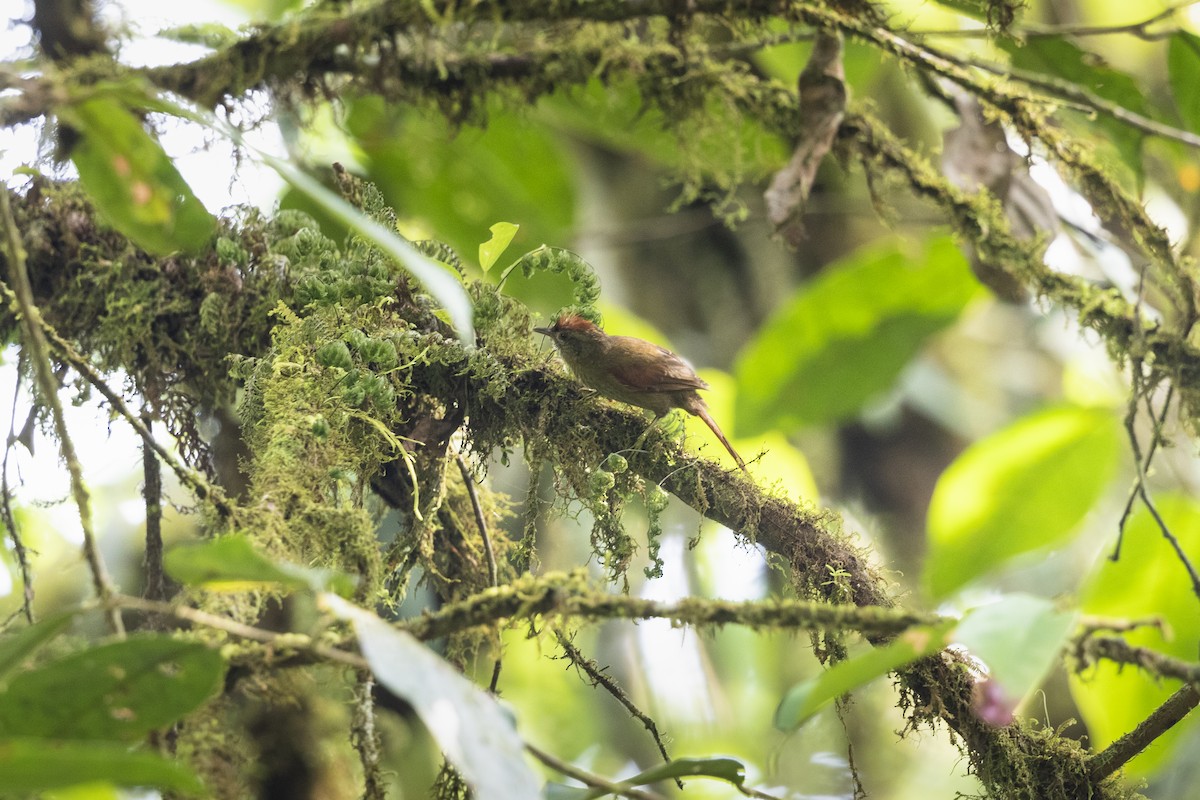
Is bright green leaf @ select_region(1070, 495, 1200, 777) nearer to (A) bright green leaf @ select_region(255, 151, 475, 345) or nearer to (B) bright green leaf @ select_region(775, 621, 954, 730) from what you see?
(B) bright green leaf @ select_region(775, 621, 954, 730)

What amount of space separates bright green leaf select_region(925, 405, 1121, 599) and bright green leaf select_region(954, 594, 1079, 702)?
4.12 feet

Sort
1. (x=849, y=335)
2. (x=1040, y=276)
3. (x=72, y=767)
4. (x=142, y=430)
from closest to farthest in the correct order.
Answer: (x=72, y=767) < (x=142, y=430) < (x=1040, y=276) < (x=849, y=335)

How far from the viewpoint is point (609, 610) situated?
3.66 ft

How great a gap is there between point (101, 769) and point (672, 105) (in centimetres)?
186

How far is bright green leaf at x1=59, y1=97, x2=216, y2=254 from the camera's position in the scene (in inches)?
44.0

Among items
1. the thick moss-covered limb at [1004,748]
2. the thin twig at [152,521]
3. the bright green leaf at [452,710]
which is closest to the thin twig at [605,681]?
the thick moss-covered limb at [1004,748]

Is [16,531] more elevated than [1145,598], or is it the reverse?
[16,531]

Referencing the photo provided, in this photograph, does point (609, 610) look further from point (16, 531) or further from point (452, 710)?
point (16, 531)

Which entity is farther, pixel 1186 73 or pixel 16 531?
pixel 1186 73

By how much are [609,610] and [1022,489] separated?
1386 mm

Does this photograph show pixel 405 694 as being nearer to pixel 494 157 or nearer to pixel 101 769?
pixel 101 769

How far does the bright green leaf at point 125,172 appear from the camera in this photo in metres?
1.12

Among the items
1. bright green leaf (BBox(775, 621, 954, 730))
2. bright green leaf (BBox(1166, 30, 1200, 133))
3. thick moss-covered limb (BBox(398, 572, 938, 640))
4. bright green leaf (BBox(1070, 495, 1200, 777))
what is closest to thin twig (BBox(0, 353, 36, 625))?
thick moss-covered limb (BBox(398, 572, 938, 640))

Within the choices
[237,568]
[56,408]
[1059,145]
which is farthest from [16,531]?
[1059,145]
